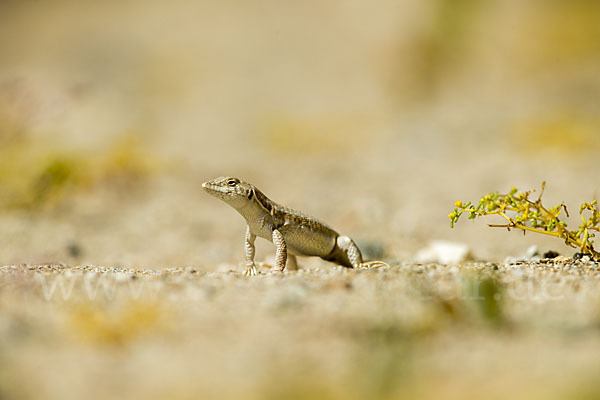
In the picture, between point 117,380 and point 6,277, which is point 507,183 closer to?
point 6,277

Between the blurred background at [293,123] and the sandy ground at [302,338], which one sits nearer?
the sandy ground at [302,338]

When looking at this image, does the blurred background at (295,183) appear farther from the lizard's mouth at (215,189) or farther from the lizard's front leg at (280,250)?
the lizard's mouth at (215,189)

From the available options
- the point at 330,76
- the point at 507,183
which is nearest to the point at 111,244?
the point at 507,183

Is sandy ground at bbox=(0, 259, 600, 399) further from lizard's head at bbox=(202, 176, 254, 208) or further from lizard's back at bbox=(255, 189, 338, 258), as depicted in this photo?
lizard's back at bbox=(255, 189, 338, 258)

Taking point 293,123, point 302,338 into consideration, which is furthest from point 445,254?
point 293,123

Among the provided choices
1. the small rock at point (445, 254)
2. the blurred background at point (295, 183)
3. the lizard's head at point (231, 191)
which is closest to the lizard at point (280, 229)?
the lizard's head at point (231, 191)
